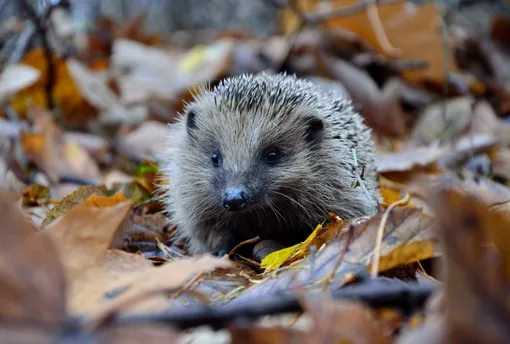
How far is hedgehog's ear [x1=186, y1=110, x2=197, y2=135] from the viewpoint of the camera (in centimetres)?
354

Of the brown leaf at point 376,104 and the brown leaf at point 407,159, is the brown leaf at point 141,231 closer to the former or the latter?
the brown leaf at point 407,159

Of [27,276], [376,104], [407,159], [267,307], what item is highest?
[27,276]

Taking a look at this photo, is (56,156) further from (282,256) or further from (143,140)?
(282,256)

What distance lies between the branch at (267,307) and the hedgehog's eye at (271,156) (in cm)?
155

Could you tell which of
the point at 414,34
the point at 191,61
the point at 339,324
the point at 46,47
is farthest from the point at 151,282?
the point at 191,61

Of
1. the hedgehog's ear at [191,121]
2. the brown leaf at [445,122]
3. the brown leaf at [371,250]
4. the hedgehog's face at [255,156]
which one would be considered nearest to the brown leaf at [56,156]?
the hedgehog's ear at [191,121]

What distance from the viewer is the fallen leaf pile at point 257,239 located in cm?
137

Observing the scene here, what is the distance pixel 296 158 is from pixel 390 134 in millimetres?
2691

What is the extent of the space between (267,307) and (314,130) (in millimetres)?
1941

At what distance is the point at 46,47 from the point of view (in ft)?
16.8

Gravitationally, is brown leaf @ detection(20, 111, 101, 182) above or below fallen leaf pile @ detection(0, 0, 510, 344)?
below

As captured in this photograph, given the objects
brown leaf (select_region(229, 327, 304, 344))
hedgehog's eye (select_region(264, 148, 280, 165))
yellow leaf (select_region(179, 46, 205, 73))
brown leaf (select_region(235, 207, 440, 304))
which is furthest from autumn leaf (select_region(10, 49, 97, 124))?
brown leaf (select_region(229, 327, 304, 344))

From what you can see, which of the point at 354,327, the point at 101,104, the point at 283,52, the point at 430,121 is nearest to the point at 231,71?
the point at 283,52

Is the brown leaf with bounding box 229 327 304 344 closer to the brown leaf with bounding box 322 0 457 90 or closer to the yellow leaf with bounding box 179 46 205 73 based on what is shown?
the brown leaf with bounding box 322 0 457 90
